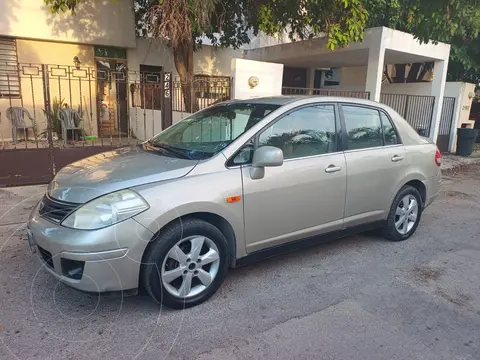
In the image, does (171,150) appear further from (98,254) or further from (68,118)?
(68,118)

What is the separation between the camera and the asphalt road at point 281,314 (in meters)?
2.61

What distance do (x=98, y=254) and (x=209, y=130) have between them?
5.69ft

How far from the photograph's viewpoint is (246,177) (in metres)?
3.24

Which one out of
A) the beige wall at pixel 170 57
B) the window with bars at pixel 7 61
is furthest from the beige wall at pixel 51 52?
the beige wall at pixel 170 57

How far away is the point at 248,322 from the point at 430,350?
4.27 feet

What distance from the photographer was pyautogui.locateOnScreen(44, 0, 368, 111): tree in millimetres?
7488

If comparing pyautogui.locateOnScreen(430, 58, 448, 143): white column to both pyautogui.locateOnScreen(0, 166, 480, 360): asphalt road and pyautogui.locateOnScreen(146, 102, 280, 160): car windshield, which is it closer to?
pyautogui.locateOnScreen(0, 166, 480, 360): asphalt road

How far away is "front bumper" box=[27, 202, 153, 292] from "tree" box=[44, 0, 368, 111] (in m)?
5.71

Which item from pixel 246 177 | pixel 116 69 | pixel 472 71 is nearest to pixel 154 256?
pixel 246 177

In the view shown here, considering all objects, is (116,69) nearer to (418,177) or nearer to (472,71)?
(418,177)

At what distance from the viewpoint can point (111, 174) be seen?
9.98 feet

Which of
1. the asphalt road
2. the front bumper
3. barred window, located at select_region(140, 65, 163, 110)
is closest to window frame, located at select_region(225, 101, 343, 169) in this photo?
the front bumper

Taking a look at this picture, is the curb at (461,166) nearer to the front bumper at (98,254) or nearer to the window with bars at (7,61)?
the front bumper at (98,254)

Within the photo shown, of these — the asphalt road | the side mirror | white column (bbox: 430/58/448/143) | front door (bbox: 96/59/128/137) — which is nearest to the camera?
the asphalt road
